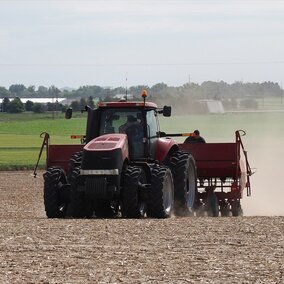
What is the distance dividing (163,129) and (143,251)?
111ft

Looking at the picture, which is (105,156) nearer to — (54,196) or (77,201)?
(77,201)

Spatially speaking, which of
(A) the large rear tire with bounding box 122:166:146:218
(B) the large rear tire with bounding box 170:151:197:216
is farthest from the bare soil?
(B) the large rear tire with bounding box 170:151:197:216

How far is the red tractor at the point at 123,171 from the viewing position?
16.7 m

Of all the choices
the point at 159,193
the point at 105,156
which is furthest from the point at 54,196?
the point at 159,193

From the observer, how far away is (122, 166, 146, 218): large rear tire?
16.6 meters

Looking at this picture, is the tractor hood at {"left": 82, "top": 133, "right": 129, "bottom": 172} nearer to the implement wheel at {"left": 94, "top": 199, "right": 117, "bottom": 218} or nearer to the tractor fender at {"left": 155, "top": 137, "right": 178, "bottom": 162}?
the implement wheel at {"left": 94, "top": 199, "right": 117, "bottom": 218}

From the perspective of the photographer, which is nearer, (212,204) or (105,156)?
(105,156)

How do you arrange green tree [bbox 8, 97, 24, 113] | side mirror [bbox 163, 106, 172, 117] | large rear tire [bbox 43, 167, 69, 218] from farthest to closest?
green tree [bbox 8, 97, 24, 113] → side mirror [bbox 163, 106, 172, 117] → large rear tire [bbox 43, 167, 69, 218]

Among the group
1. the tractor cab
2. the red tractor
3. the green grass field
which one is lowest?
the green grass field

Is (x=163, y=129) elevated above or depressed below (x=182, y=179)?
below

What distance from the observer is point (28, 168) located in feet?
147

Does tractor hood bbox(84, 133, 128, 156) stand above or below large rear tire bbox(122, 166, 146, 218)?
above

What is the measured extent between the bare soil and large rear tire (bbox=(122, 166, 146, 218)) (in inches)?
27.6

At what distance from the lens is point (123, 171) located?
16969mm
